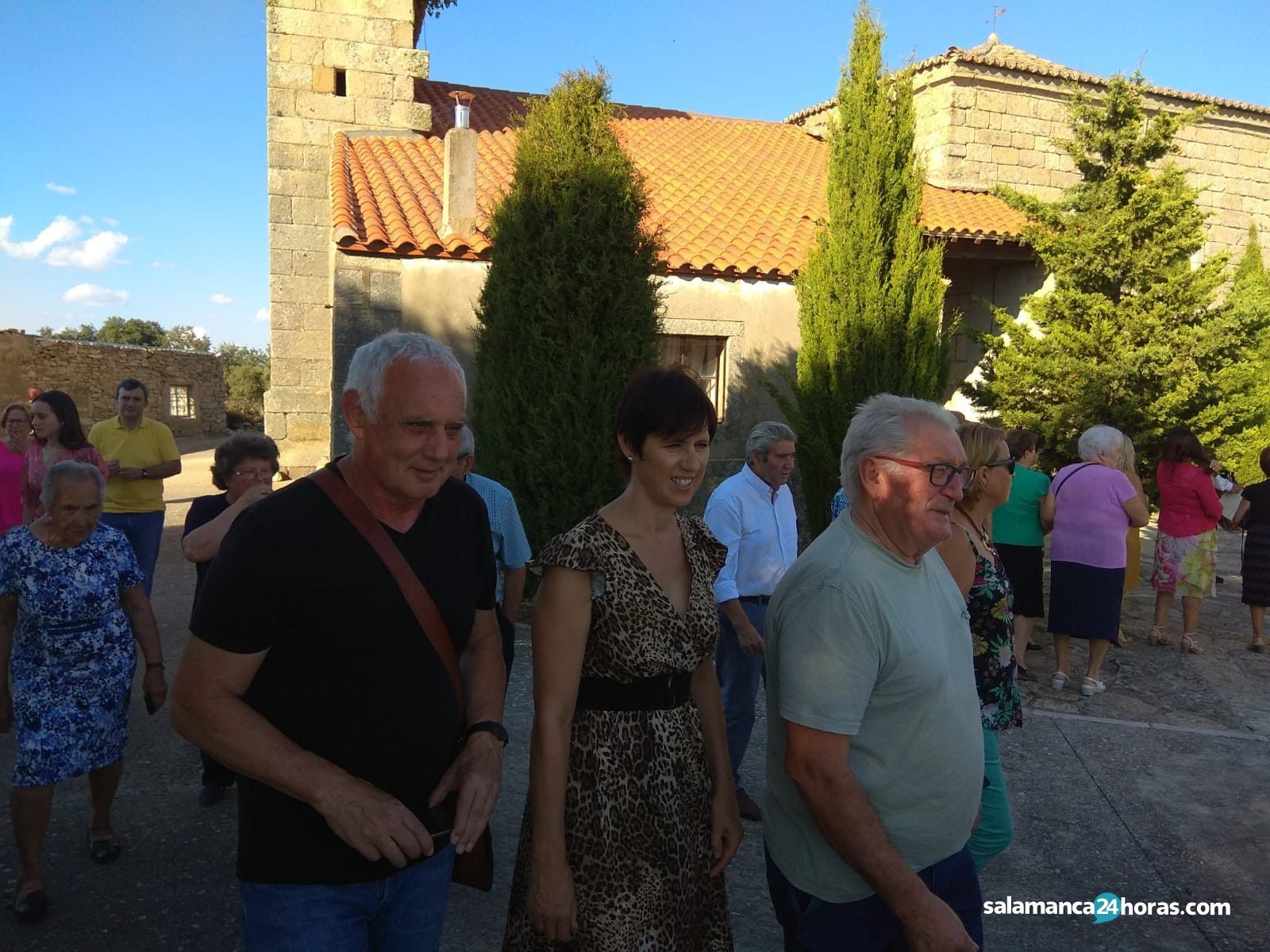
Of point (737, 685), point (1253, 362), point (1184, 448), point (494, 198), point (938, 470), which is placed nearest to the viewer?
point (938, 470)

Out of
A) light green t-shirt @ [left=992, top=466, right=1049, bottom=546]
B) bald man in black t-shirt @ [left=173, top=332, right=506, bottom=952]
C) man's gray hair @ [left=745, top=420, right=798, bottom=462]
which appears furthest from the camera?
light green t-shirt @ [left=992, top=466, right=1049, bottom=546]

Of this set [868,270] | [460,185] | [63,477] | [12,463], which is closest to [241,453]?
[63,477]

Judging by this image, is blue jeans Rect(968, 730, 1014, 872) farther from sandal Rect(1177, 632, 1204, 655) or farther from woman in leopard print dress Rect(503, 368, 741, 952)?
sandal Rect(1177, 632, 1204, 655)

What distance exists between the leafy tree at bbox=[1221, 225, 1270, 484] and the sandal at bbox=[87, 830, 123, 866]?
11579 millimetres

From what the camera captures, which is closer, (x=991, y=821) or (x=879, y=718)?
(x=879, y=718)

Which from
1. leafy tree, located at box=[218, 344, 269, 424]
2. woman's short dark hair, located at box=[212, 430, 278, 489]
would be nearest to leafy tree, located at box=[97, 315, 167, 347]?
leafy tree, located at box=[218, 344, 269, 424]

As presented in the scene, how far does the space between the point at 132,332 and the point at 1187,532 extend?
63184 mm

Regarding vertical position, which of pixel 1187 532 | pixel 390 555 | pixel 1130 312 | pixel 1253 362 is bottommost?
pixel 1187 532

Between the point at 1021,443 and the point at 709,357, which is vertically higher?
the point at 709,357

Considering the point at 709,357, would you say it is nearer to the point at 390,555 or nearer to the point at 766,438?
the point at 766,438

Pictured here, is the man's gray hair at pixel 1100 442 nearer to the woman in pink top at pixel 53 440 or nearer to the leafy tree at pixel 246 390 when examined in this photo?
the woman in pink top at pixel 53 440

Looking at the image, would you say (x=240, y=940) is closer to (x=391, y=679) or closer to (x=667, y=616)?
(x=391, y=679)

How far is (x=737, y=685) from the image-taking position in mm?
4070

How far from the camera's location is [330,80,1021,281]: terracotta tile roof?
11.0m
